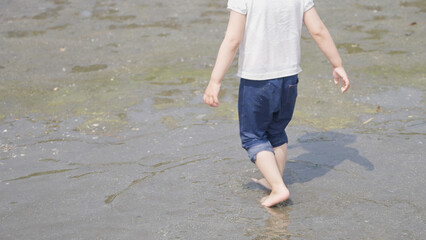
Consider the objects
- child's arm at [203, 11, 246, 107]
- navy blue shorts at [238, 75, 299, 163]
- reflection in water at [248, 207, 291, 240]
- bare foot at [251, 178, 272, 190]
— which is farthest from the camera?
bare foot at [251, 178, 272, 190]

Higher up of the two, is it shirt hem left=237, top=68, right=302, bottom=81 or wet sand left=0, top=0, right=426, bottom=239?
shirt hem left=237, top=68, right=302, bottom=81

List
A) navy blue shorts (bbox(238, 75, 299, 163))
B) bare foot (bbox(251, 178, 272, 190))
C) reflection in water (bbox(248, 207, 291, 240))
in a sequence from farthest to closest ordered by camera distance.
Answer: bare foot (bbox(251, 178, 272, 190))
navy blue shorts (bbox(238, 75, 299, 163))
reflection in water (bbox(248, 207, 291, 240))

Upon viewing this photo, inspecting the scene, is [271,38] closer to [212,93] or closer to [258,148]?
[212,93]

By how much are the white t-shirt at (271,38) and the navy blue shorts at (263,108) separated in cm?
6

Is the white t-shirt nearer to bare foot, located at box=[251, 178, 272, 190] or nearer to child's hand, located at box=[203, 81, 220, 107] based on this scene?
child's hand, located at box=[203, 81, 220, 107]

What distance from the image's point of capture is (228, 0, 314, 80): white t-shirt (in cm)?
320

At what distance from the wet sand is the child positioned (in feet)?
1.12

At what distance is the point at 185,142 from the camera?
4453 millimetres

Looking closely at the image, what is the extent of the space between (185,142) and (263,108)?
1.25m

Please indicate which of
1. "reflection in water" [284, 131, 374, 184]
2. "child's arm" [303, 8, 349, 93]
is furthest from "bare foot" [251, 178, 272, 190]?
"child's arm" [303, 8, 349, 93]

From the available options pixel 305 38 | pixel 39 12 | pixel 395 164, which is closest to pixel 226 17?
pixel 305 38

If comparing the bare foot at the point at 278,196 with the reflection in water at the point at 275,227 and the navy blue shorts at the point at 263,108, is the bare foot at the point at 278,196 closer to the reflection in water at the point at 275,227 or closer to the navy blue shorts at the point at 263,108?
the reflection in water at the point at 275,227

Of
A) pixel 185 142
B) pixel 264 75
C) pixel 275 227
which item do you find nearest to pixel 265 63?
pixel 264 75

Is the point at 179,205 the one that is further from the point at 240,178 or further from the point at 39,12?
the point at 39,12
